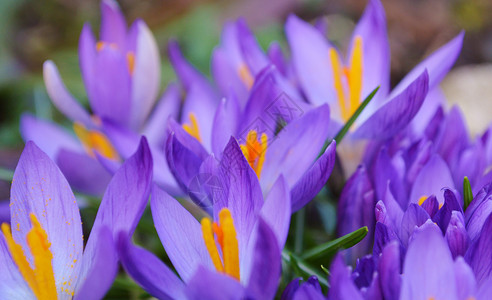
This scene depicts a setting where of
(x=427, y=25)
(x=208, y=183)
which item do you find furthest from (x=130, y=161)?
(x=427, y=25)

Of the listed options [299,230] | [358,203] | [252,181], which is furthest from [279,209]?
[299,230]

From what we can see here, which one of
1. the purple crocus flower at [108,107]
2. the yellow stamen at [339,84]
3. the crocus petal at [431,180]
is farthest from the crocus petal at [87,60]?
the crocus petal at [431,180]

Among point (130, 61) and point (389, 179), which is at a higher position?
point (130, 61)

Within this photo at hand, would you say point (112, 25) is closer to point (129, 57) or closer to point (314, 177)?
point (129, 57)

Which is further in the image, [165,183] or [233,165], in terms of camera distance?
[165,183]

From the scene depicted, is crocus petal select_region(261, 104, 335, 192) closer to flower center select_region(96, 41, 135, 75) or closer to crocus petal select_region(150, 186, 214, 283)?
crocus petal select_region(150, 186, 214, 283)

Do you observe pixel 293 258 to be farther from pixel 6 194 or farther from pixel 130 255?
pixel 6 194
